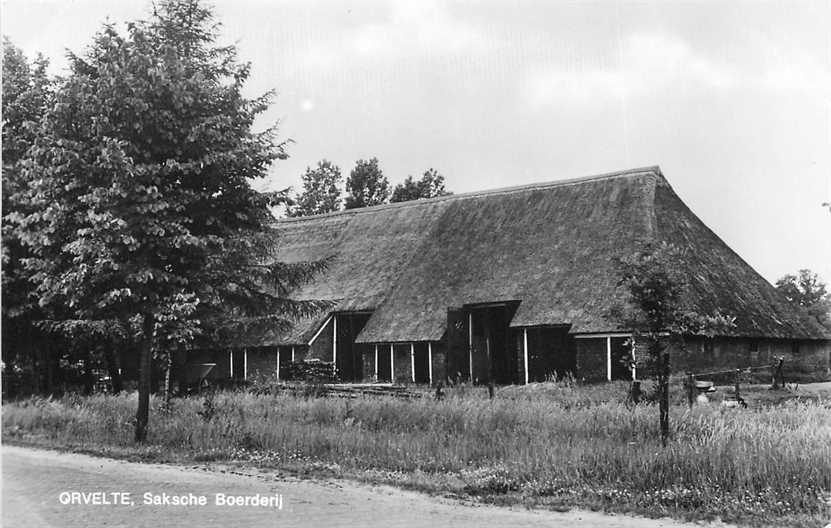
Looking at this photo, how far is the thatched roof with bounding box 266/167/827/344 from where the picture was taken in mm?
27442

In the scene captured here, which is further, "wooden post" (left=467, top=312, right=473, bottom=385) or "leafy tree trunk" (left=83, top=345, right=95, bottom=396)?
"wooden post" (left=467, top=312, right=473, bottom=385)

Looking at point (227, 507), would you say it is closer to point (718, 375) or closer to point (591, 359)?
point (591, 359)

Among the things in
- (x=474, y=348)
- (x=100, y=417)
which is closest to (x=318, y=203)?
(x=474, y=348)

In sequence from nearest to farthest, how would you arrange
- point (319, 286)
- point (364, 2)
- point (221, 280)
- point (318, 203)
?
point (364, 2) < point (221, 280) < point (319, 286) < point (318, 203)

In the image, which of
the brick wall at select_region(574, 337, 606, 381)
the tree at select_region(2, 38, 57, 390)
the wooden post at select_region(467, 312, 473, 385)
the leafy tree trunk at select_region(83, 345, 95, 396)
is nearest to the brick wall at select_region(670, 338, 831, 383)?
the brick wall at select_region(574, 337, 606, 381)

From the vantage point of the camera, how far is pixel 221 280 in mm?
17031

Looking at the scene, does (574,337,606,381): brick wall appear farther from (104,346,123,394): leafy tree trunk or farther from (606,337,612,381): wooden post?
(104,346,123,394): leafy tree trunk

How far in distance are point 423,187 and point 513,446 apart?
162 feet

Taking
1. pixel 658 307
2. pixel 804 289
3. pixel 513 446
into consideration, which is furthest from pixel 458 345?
pixel 804 289

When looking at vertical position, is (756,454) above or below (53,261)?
below

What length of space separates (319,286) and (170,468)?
23.0 m

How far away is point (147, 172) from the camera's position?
14.9 m

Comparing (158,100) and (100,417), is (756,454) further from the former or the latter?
(100,417)

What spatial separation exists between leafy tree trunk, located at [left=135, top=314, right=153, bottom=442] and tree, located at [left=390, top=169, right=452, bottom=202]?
45.8 meters
